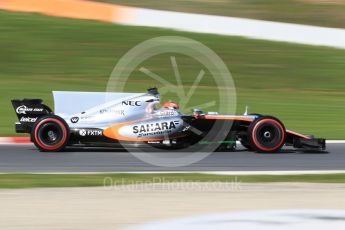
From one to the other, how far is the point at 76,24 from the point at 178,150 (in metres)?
13.6

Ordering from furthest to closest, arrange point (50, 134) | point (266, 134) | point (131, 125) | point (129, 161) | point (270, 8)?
point (270, 8), point (266, 134), point (50, 134), point (131, 125), point (129, 161)

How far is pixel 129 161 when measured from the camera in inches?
430

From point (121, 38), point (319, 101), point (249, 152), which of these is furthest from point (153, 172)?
point (121, 38)

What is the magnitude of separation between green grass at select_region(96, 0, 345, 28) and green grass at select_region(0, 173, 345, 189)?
54.6 feet

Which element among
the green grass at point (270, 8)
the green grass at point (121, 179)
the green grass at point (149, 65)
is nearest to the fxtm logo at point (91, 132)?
the green grass at point (121, 179)

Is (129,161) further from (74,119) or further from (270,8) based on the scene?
(270,8)

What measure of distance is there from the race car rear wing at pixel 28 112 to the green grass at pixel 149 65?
5.80 meters

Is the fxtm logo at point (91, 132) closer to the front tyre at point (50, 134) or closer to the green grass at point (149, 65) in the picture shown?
the front tyre at point (50, 134)

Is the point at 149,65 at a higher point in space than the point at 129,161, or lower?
higher

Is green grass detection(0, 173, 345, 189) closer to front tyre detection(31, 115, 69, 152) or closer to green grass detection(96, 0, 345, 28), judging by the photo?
front tyre detection(31, 115, 69, 152)

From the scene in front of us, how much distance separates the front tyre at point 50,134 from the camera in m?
11.4

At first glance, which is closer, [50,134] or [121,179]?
[121,179]

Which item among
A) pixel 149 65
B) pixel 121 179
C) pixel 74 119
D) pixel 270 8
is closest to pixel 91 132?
pixel 74 119

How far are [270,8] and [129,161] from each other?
56.2 feet
